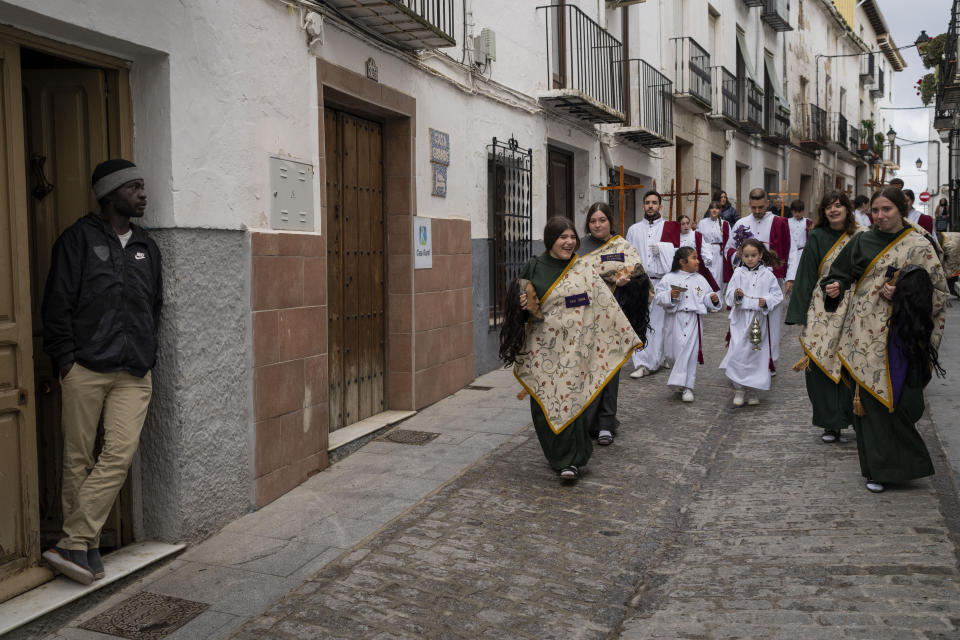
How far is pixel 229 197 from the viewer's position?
4.99m

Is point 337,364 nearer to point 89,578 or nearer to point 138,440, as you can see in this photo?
point 138,440

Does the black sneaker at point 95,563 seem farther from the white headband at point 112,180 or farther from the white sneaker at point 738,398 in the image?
the white sneaker at point 738,398

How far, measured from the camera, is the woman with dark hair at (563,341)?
5648 mm

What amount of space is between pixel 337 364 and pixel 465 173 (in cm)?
254

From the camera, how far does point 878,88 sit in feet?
127

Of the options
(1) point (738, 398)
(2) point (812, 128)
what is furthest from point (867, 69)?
(1) point (738, 398)

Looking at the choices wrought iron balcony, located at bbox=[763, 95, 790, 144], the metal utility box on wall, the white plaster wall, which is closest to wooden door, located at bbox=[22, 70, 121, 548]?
the white plaster wall

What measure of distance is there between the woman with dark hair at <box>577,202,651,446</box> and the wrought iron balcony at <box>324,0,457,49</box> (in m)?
1.81

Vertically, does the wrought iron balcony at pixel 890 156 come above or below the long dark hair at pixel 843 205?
above

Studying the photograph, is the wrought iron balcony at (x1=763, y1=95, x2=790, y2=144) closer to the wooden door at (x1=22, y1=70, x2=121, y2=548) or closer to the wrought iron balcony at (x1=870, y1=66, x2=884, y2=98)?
the wrought iron balcony at (x1=870, y1=66, x2=884, y2=98)

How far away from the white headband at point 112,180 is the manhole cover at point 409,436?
3119mm

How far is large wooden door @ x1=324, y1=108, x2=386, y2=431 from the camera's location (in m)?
6.65

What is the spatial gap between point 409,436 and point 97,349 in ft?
10.2

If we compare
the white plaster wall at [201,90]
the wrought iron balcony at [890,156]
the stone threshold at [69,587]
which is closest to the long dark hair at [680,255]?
the white plaster wall at [201,90]
